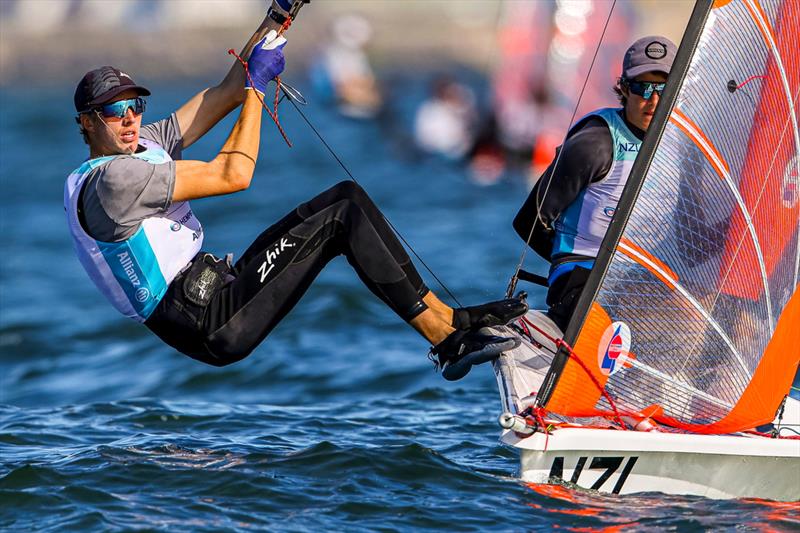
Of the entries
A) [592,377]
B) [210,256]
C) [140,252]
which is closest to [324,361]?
[210,256]

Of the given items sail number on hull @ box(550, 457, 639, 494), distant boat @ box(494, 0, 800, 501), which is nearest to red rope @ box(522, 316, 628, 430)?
distant boat @ box(494, 0, 800, 501)

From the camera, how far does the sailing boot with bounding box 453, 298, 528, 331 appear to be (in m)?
4.82

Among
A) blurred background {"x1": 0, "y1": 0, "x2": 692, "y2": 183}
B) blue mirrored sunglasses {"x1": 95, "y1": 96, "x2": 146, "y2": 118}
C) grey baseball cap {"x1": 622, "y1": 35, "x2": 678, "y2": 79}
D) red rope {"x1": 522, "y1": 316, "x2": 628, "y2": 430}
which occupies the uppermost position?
blurred background {"x1": 0, "y1": 0, "x2": 692, "y2": 183}

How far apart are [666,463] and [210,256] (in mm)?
2024

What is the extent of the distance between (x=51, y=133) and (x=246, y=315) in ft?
77.7

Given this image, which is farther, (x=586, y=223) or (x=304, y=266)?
(x=586, y=223)

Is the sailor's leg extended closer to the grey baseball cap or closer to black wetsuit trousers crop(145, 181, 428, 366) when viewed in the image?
black wetsuit trousers crop(145, 181, 428, 366)

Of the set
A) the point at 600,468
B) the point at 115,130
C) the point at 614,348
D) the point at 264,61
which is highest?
the point at 264,61

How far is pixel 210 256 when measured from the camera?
17.0 ft

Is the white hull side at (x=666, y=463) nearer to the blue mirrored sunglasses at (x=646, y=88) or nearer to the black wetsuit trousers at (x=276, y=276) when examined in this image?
the black wetsuit trousers at (x=276, y=276)

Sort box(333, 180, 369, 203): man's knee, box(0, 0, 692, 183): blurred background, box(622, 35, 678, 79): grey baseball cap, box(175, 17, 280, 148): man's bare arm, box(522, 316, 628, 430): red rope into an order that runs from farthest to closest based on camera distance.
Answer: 1. box(0, 0, 692, 183): blurred background
2. box(175, 17, 280, 148): man's bare arm
3. box(622, 35, 678, 79): grey baseball cap
4. box(333, 180, 369, 203): man's knee
5. box(522, 316, 628, 430): red rope

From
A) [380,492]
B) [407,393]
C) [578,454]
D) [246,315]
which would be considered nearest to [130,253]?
[246,315]

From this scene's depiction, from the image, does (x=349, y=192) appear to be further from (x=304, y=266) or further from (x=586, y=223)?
(x=586, y=223)

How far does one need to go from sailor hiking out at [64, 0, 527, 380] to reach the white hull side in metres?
0.46
